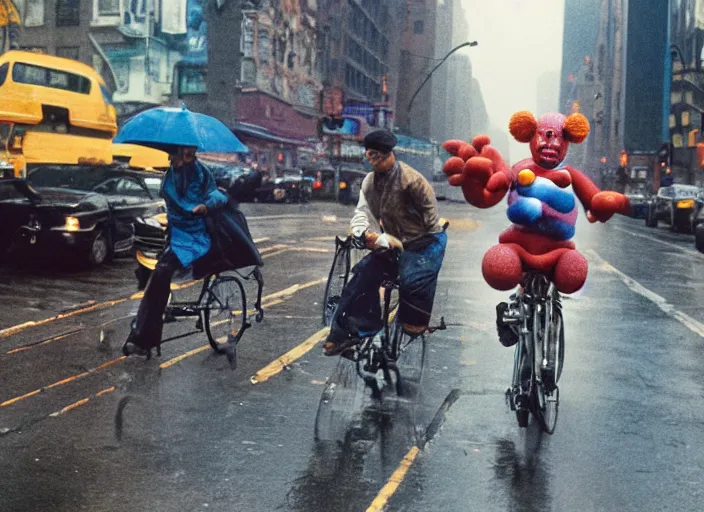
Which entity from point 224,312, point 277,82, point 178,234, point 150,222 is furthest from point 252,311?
point 277,82

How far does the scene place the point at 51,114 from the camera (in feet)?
74.2

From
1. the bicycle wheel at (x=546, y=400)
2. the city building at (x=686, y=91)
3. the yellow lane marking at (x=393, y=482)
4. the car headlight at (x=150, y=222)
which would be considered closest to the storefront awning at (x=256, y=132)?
the city building at (x=686, y=91)

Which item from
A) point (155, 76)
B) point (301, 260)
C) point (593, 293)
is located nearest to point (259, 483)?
point (593, 293)

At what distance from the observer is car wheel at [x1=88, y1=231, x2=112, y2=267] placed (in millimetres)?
14008

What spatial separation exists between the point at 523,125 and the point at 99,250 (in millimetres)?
9551

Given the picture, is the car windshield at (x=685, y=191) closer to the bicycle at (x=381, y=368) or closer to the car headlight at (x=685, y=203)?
the car headlight at (x=685, y=203)

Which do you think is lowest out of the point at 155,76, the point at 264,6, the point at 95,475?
the point at 95,475

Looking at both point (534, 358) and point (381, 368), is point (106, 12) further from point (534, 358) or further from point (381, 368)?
point (534, 358)

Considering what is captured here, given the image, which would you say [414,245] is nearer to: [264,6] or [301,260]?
[301,260]

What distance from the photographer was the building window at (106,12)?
160 feet

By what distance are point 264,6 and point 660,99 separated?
66.7 m

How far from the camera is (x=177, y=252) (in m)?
7.52

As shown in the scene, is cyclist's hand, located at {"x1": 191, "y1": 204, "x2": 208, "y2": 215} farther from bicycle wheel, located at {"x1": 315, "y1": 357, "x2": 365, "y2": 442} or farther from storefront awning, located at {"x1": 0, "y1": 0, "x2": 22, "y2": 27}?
storefront awning, located at {"x1": 0, "y1": 0, "x2": 22, "y2": 27}

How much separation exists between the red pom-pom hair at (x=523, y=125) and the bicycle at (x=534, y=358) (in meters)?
0.94
